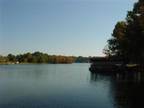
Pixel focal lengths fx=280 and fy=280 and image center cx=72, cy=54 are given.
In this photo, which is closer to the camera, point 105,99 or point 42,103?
point 42,103

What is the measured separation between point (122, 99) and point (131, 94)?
4331 millimetres

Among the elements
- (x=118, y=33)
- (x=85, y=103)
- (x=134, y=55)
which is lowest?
(x=85, y=103)

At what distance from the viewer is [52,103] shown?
32.5 m

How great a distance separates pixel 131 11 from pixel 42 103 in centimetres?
3250

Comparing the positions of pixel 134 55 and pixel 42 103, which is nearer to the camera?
pixel 42 103

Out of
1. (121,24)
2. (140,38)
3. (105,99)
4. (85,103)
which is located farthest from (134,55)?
(121,24)

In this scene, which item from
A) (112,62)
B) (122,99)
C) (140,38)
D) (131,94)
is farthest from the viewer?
(112,62)

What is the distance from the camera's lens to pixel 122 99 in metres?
34.6

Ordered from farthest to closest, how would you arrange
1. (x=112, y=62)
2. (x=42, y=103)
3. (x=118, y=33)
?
(x=112, y=62)
(x=118, y=33)
(x=42, y=103)

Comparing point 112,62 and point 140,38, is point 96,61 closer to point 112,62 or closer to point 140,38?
point 112,62

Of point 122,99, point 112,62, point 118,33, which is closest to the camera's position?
point 122,99

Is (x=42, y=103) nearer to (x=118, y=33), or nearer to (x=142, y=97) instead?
(x=142, y=97)

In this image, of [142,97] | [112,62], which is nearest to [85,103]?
[142,97]

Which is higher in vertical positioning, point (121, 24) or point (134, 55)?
point (121, 24)
